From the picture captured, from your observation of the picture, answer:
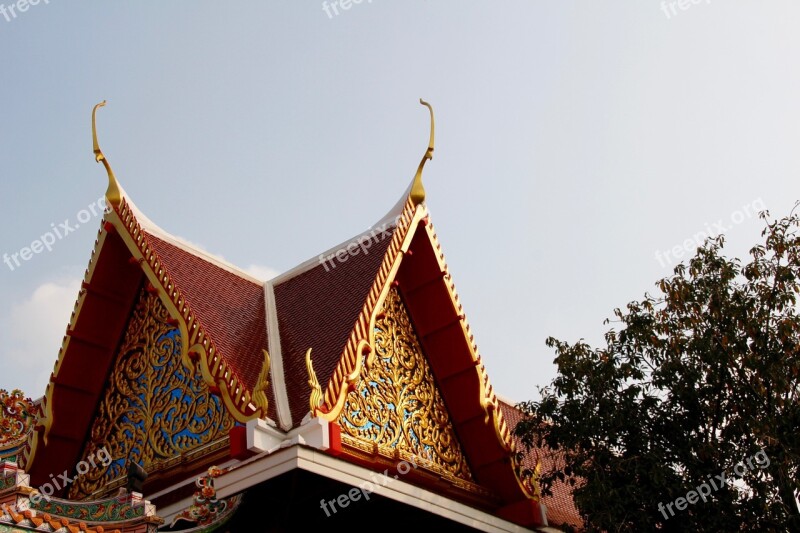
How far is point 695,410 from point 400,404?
255 centimetres

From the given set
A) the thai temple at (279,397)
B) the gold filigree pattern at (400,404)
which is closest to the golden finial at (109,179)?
the thai temple at (279,397)

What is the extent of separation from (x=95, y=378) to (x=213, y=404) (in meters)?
1.72

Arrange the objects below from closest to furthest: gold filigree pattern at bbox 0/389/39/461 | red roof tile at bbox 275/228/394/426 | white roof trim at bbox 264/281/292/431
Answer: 1. gold filigree pattern at bbox 0/389/39/461
2. white roof trim at bbox 264/281/292/431
3. red roof tile at bbox 275/228/394/426

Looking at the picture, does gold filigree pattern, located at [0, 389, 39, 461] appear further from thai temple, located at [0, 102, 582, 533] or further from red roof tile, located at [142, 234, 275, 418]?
red roof tile, located at [142, 234, 275, 418]

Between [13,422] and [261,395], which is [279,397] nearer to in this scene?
[261,395]

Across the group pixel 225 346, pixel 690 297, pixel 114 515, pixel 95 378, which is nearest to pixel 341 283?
pixel 225 346

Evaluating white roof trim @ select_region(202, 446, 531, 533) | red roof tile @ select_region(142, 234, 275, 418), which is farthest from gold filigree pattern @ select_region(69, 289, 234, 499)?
white roof trim @ select_region(202, 446, 531, 533)

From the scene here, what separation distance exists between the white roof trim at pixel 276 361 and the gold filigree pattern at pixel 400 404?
0.50 m

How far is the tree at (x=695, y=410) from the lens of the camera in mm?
9203

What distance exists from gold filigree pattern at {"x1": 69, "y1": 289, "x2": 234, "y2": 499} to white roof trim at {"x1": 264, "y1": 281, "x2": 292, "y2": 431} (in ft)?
1.42

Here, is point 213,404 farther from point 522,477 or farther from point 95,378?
point 522,477

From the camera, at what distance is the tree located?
9.20 metres

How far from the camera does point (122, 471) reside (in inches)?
385

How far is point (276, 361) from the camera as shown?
9.80 metres
